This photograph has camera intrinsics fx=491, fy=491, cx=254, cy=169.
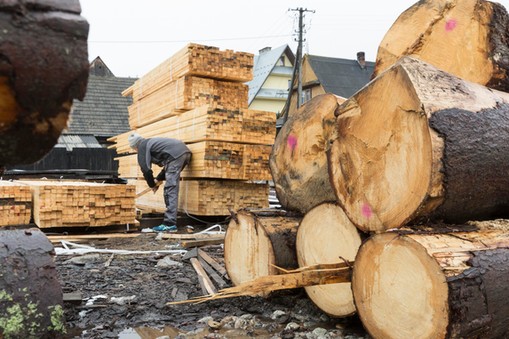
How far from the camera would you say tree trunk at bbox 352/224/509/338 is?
→ 90.2 inches

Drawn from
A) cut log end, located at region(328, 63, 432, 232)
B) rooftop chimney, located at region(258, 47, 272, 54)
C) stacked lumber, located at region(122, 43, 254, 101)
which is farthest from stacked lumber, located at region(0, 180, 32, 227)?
rooftop chimney, located at region(258, 47, 272, 54)

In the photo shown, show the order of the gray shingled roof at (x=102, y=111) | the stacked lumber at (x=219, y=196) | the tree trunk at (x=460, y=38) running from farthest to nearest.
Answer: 1. the gray shingled roof at (x=102, y=111)
2. the stacked lumber at (x=219, y=196)
3. the tree trunk at (x=460, y=38)

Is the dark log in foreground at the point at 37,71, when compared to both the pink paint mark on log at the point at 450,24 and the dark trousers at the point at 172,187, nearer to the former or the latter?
the pink paint mark on log at the point at 450,24

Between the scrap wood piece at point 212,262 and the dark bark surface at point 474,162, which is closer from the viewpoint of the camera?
the dark bark surface at point 474,162

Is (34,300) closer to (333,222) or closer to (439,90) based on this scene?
(333,222)

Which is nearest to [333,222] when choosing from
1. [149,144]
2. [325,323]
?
[325,323]

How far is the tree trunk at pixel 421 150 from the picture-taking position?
2527 mm

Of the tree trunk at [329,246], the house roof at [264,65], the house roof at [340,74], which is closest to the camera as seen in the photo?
the tree trunk at [329,246]

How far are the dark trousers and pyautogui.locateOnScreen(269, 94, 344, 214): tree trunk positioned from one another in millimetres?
4139

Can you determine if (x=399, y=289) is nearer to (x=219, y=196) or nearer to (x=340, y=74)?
(x=219, y=196)

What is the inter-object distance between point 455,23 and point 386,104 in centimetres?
139

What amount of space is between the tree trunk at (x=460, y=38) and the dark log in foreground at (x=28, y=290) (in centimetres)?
307

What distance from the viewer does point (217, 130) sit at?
782cm

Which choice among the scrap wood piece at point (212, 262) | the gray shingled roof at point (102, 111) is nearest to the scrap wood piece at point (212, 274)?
the scrap wood piece at point (212, 262)
